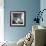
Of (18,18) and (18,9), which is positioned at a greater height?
(18,9)

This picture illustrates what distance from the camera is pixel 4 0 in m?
5.68

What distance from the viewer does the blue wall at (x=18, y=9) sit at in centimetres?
568

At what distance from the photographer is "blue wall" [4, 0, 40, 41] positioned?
568 cm

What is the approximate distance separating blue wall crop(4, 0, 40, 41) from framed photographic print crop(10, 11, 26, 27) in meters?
0.12

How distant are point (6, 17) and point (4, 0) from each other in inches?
27.6

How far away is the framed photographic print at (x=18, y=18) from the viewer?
5695mm

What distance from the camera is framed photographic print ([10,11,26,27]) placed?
5.70m

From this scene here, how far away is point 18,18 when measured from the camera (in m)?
5.73

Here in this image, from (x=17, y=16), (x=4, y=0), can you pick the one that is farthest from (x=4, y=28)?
(x=4, y=0)

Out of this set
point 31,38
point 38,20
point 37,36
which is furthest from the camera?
point 38,20

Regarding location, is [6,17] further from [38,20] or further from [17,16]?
[38,20]

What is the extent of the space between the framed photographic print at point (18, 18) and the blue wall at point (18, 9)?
123mm

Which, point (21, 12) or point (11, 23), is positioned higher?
point (21, 12)

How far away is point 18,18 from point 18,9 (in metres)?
0.37
